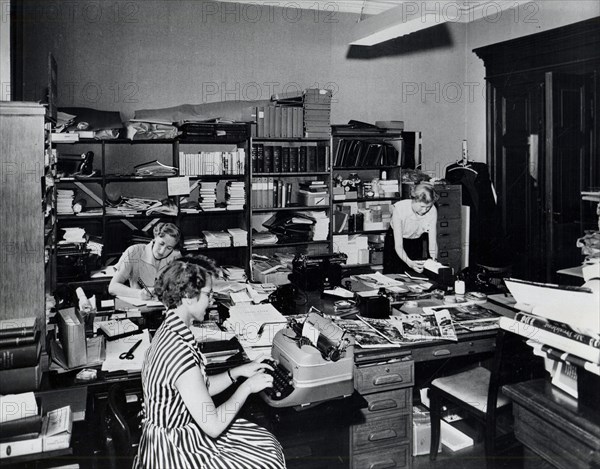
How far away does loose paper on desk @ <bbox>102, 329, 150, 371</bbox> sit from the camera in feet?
8.45

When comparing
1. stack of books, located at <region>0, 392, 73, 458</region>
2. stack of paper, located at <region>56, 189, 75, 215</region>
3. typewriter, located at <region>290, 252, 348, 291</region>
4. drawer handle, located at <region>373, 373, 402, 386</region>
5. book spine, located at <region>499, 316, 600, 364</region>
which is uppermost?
stack of paper, located at <region>56, 189, 75, 215</region>

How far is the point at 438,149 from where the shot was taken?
7.18 m

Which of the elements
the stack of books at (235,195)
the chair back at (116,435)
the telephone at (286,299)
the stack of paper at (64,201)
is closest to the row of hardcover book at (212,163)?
the stack of books at (235,195)

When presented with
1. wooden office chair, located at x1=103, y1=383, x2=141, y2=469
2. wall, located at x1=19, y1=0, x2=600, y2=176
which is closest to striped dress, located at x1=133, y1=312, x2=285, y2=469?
wooden office chair, located at x1=103, y1=383, x2=141, y2=469

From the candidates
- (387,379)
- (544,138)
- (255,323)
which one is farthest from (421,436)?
(544,138)

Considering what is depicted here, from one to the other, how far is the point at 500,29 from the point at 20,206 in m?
5.93

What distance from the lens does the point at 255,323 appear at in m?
3.16

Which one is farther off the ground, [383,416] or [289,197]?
[289,197]

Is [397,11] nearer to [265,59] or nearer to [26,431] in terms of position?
[265,59]

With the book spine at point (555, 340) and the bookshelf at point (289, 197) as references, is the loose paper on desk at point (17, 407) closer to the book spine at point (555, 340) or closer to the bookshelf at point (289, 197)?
the book spine at point (555, 340)

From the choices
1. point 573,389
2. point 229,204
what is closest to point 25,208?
point 573,389

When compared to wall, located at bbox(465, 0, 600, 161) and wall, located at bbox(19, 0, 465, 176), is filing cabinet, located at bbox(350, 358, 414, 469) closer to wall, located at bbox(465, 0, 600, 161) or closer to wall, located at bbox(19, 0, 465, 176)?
wall, located at bbox(19, 0, 465, 176)

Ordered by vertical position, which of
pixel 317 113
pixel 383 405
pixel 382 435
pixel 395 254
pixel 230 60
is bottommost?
pixel 382 435

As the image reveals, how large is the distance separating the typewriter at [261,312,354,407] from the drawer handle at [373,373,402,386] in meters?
0.53
